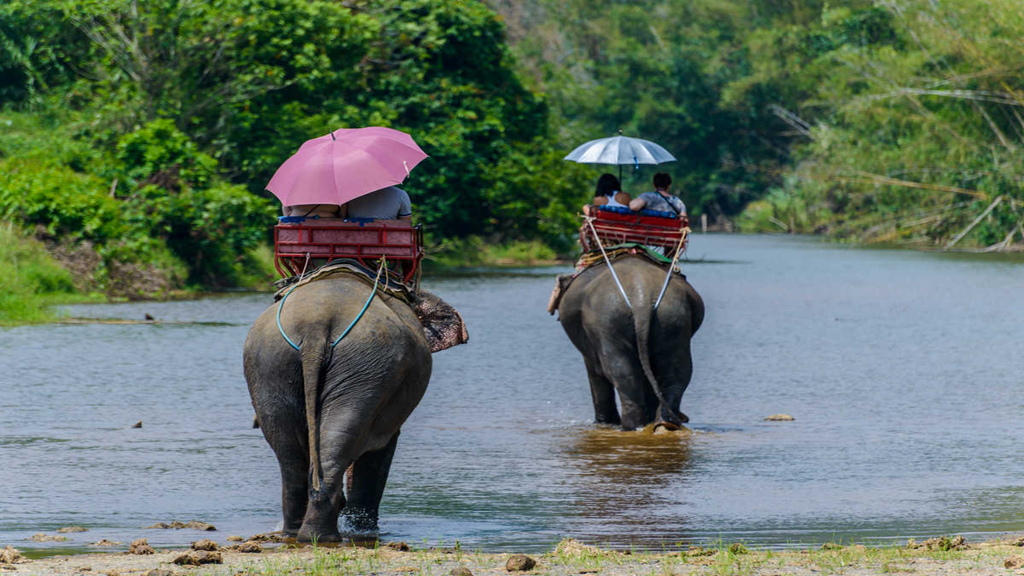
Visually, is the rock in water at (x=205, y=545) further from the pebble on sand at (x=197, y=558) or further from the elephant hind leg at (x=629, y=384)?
the elephant hind leg at (x=629, y=384)

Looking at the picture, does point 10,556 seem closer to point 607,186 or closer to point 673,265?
point 673,265

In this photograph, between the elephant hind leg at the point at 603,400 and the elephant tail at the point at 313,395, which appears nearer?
the elephant tail at the point at 313,395

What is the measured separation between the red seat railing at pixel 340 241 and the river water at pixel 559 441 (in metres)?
1.43

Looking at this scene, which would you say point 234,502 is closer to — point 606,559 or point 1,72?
point 606,559

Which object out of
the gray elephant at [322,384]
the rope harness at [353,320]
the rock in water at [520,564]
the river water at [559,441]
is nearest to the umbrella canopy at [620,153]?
the river water at [559,441]

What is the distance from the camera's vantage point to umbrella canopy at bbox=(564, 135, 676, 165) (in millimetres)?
13452

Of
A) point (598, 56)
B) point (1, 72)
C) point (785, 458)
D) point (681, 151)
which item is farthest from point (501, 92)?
point (598, 56)

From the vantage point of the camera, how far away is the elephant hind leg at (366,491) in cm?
810

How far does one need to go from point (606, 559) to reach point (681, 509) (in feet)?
6.63

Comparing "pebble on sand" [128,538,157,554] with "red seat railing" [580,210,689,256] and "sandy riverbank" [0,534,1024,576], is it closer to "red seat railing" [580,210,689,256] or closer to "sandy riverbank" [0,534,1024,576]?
"sandy riverbank" [0,534,1024,576]

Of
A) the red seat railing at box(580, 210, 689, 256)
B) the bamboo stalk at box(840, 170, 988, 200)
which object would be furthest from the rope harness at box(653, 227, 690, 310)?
the bamboo stalk at box(840, 170, 988, 200)

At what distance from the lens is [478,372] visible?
54.2ft

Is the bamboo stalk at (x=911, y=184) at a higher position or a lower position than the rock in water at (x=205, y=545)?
higher

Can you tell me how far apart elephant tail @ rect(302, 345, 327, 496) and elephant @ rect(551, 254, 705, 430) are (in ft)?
15.4
